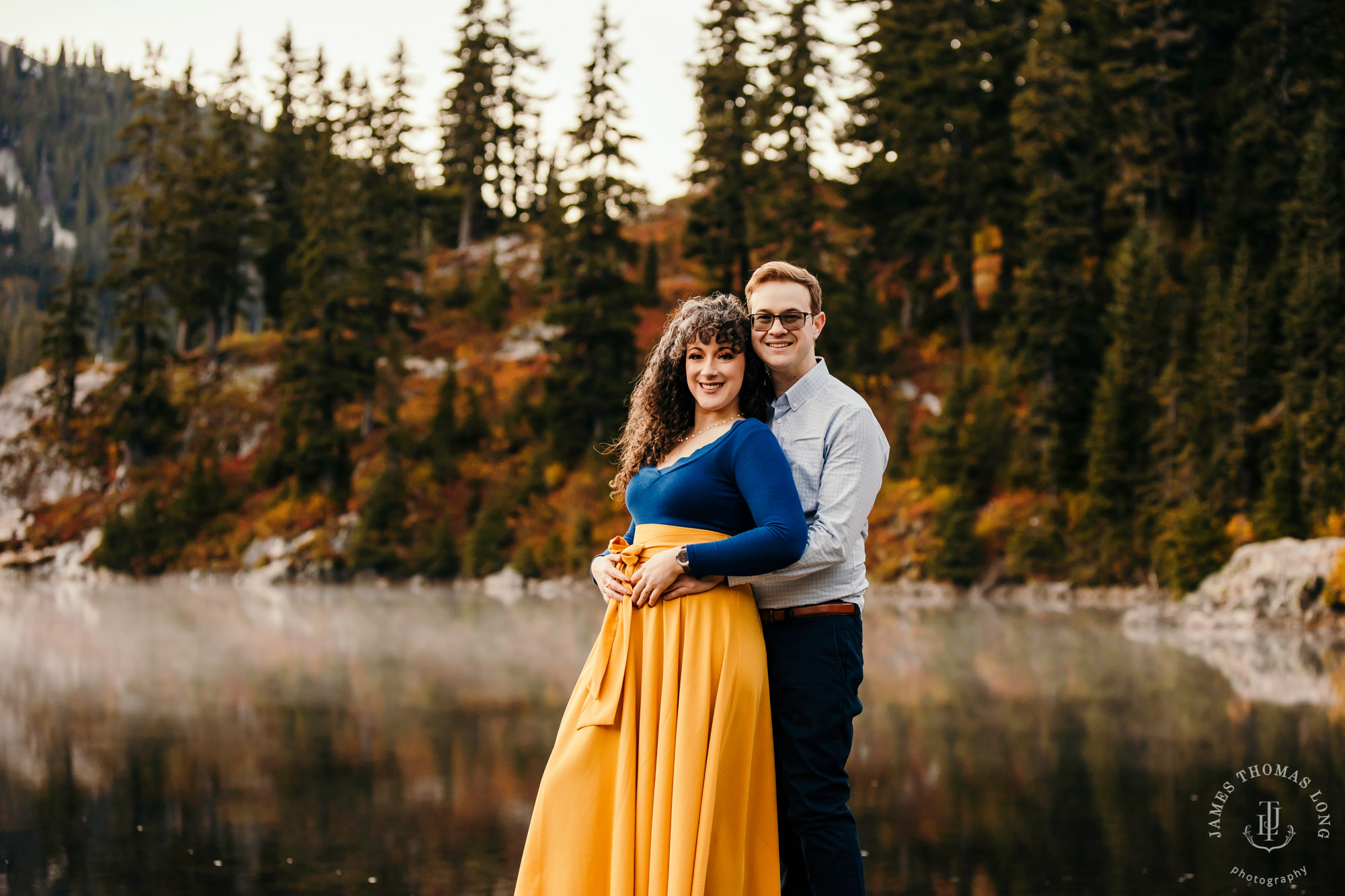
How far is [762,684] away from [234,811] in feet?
14.9

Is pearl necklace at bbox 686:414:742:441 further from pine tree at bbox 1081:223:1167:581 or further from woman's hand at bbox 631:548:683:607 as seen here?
pine tree at bbox 1081:223:1167:581

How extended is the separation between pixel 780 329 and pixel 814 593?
80 cm

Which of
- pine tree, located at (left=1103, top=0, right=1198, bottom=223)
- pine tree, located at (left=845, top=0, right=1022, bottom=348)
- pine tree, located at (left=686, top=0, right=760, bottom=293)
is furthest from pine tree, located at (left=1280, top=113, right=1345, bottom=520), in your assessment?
pine tree, located at (left=686, top=0, right=760, bottom=293)

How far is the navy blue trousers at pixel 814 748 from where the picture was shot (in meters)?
3.32

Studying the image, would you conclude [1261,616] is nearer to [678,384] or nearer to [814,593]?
[814,593]

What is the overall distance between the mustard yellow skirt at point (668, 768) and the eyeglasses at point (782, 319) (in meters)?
0.67

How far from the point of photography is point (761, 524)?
3.24 m

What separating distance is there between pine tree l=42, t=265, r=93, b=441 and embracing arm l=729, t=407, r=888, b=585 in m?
44.8

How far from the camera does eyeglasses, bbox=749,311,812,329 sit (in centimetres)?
359

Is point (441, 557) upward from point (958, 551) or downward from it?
downward

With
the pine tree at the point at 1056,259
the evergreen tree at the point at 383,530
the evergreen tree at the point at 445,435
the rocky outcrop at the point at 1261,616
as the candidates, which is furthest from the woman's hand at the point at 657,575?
the evergreen tree at the point at 445,435

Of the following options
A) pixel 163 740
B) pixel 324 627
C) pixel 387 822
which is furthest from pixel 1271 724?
pixel 324 627

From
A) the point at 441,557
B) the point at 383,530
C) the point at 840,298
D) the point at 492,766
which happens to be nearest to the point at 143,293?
the point at 383,530

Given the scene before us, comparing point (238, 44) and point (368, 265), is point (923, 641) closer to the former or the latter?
point (368, 265)
